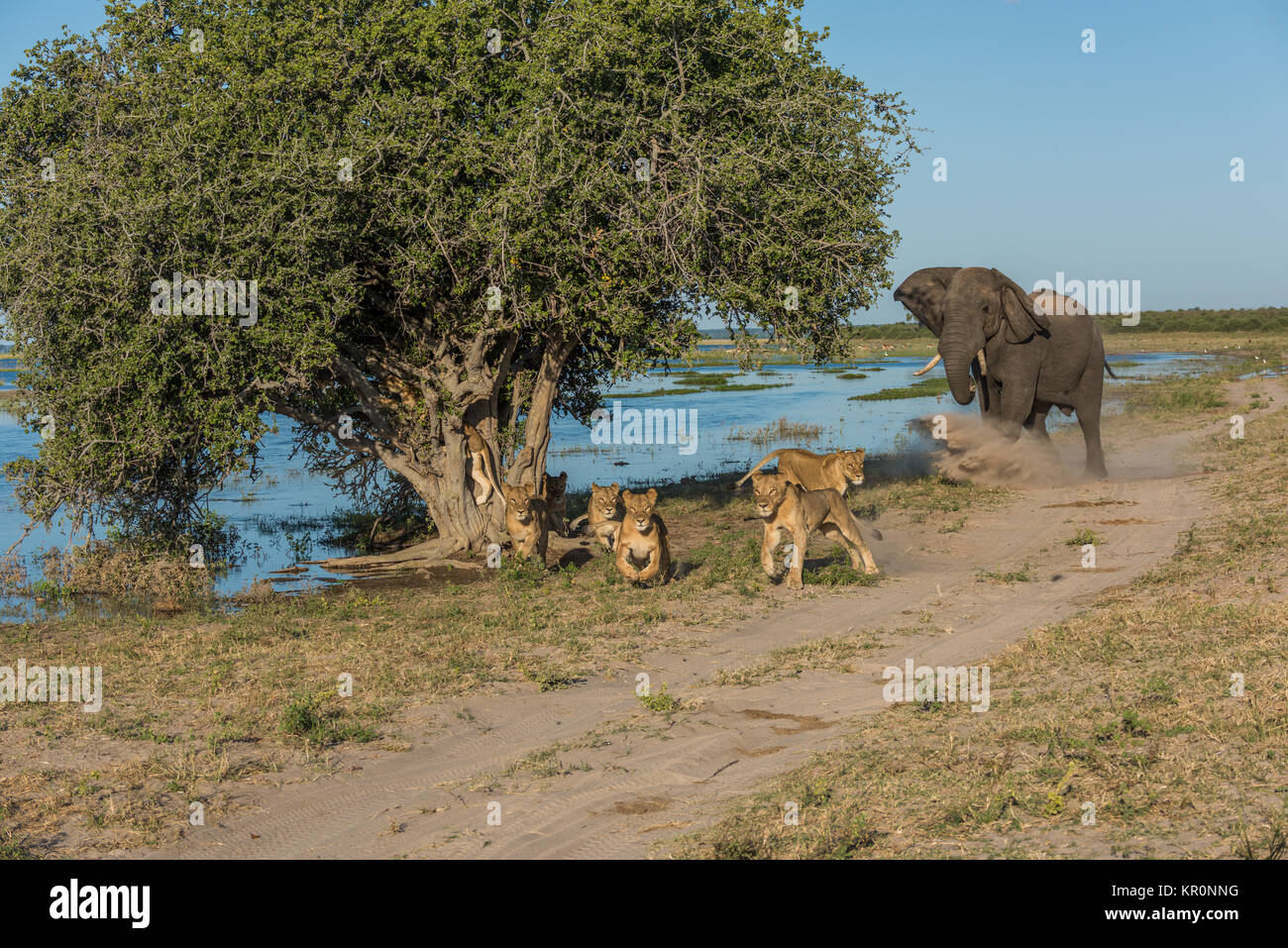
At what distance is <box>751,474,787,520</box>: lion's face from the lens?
12445mm

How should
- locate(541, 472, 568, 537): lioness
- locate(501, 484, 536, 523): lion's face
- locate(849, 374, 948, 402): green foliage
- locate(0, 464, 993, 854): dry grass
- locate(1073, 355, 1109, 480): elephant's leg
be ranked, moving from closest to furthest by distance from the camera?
locate(0, 464, 993, 854): dry grass
locate(501, 484, 536, 523): lion's face
locate(541, 472, 568, 537): lioness
locate(1073, 355, 1109, 480): elephant's leg
locate(849, 374, 948, 402): green foliage

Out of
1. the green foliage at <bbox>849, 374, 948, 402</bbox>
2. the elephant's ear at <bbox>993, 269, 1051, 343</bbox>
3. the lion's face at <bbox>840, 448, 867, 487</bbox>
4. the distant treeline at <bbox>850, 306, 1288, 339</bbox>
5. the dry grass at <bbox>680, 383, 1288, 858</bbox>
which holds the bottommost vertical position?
the dry grass at <bbox>680, 383, 1288, 858</bbox>

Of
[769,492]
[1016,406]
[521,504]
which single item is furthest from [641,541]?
[1016,406]

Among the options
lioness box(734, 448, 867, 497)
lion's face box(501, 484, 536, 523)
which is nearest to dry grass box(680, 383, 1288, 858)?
lioness box(734, 448, 867, 497)

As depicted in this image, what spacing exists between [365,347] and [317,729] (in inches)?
339

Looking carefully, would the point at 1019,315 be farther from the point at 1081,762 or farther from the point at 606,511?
the point at 1081,762

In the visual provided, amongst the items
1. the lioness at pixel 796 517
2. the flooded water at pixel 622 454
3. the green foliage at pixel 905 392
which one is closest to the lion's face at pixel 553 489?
the flooded water at pixel 622 454

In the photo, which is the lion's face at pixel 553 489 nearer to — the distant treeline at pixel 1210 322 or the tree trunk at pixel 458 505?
the tree trunk at pixel 458 505

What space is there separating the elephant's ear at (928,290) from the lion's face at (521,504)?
1003cm

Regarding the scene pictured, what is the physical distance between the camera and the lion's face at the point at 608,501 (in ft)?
44.8

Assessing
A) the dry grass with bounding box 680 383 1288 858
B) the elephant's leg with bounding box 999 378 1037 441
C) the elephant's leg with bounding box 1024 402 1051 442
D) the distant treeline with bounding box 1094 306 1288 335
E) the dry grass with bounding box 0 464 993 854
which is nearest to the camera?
the dry grass with bounding box 680 383 1288 858

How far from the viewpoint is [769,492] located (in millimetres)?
12477

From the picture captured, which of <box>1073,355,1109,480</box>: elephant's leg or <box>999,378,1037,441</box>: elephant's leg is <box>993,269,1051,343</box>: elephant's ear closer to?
<box>999,378,1037,441</box>: elephant's leg

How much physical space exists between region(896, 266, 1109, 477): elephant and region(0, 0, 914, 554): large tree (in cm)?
483
